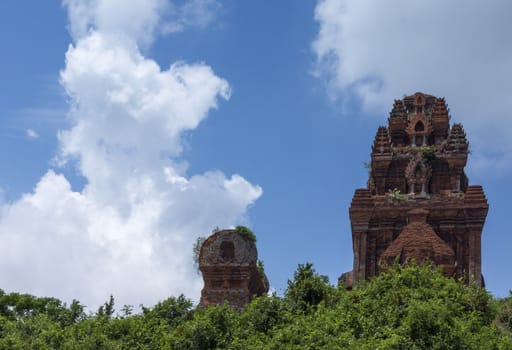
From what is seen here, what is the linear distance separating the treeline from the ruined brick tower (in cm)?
616

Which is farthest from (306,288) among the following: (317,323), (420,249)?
(420,249)

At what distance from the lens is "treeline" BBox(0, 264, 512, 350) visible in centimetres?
2941

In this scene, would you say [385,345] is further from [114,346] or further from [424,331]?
[114,346]

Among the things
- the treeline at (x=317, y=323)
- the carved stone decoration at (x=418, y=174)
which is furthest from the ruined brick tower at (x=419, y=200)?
the treeline at (x=317, y=323)

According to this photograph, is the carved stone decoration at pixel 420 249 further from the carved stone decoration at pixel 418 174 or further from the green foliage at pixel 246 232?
the green foliage at pixel 246 232

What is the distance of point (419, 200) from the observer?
46.7 metres

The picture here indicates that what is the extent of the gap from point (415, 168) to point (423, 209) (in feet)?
13.9

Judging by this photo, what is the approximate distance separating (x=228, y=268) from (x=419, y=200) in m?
11.4

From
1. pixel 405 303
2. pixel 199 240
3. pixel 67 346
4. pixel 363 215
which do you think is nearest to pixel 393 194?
pixel 363 215

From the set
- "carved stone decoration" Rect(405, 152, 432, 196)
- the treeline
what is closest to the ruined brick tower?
"carved stone decoration" Rect(405, 152, 432, 196)

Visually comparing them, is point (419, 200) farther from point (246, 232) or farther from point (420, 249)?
point (246, 232)

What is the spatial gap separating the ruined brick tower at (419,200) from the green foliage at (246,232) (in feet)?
21.2

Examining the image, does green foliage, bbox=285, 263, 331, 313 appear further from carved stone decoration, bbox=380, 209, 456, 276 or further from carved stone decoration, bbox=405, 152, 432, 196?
carved stone decoration, bbox=405, 152, 432, 196

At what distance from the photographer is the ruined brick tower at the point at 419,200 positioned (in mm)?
43875
